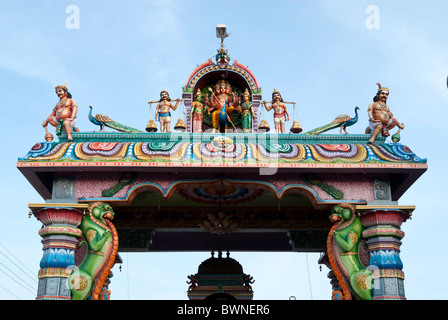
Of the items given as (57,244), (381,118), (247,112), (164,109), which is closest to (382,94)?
(381,118)

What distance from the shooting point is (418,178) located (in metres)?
12.8

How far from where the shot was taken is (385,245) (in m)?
11.8

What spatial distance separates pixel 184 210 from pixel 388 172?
19.5 ft

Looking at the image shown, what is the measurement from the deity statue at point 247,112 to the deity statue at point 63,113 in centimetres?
446

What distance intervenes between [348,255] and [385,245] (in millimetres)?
793

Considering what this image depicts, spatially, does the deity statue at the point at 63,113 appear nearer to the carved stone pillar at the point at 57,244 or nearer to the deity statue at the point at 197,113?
the carved stone pillar at the point at 57,244

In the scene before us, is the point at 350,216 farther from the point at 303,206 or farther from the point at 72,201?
the point at 72,201

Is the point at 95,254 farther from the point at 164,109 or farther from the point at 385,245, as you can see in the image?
the point at 385,245

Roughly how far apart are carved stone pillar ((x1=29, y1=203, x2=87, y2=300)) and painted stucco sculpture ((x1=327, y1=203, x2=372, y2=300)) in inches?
214
